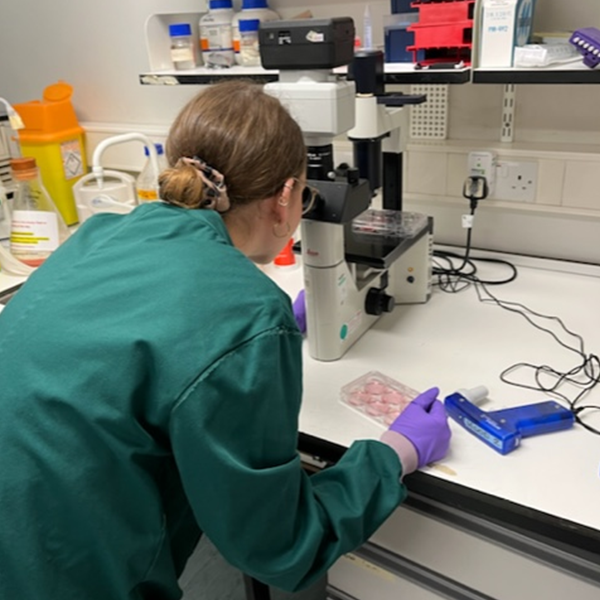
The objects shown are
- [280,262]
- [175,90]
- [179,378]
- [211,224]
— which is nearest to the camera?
[179,378]

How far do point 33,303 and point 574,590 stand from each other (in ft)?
2.77

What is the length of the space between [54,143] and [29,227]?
47 centimetres

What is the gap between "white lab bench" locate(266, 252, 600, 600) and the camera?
0.88 meters

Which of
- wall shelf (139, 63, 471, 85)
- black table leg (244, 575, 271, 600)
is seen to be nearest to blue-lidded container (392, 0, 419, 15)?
wall shelf (139, 63, 471, 85)

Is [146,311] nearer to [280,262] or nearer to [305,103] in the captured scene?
[305,103]

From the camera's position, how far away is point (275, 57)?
1.09 metres

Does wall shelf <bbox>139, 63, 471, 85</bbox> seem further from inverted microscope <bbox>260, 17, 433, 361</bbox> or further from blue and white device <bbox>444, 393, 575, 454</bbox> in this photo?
blue and white device <bbox>444, 393, 575, 454</bbox>

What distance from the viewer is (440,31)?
4.35 ft

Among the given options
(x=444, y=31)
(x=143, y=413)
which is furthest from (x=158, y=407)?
(x=444, y=31)

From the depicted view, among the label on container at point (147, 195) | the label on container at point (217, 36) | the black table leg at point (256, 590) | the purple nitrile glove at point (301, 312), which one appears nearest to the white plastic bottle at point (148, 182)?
the label on container at point (147, 195)

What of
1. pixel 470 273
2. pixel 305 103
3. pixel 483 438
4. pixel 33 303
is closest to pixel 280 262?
pixel 470 273

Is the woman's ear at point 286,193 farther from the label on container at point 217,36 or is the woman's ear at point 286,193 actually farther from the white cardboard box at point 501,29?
the label on container at point 217,36

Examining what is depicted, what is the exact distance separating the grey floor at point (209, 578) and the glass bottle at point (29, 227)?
0.90m

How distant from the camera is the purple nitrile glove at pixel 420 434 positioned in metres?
0.93
